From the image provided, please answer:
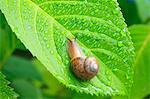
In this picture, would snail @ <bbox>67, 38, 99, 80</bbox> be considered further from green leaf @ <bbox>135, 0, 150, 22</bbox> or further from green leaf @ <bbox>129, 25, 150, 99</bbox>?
green leaf @ <bbox>135, 0, 150, 22</bbox>

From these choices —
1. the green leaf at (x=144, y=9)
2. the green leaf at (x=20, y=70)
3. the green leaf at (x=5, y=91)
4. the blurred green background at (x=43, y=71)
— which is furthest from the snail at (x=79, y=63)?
the green leaf at (x=20, y=70)

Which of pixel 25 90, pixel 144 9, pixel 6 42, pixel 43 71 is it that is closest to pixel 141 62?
pixel 144 9

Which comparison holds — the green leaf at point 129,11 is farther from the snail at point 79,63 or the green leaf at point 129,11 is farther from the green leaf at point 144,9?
the snail at point 79,63

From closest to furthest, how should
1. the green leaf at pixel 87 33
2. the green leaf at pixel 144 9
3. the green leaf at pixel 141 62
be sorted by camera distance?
the green leaf at pixel 87 33 < the green leaf at pixel 141 62 < the green leaf at pixel 144 9

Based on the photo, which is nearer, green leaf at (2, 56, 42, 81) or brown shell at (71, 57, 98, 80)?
brown shell at (71, 57, 98, 80)

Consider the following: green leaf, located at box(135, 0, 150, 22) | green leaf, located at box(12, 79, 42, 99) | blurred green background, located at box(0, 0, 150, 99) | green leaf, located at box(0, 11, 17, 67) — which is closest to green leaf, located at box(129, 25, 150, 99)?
blurred green background, located at box(0, 0, 150, 99)

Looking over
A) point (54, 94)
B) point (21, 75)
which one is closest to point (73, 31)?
point (21, 75)
